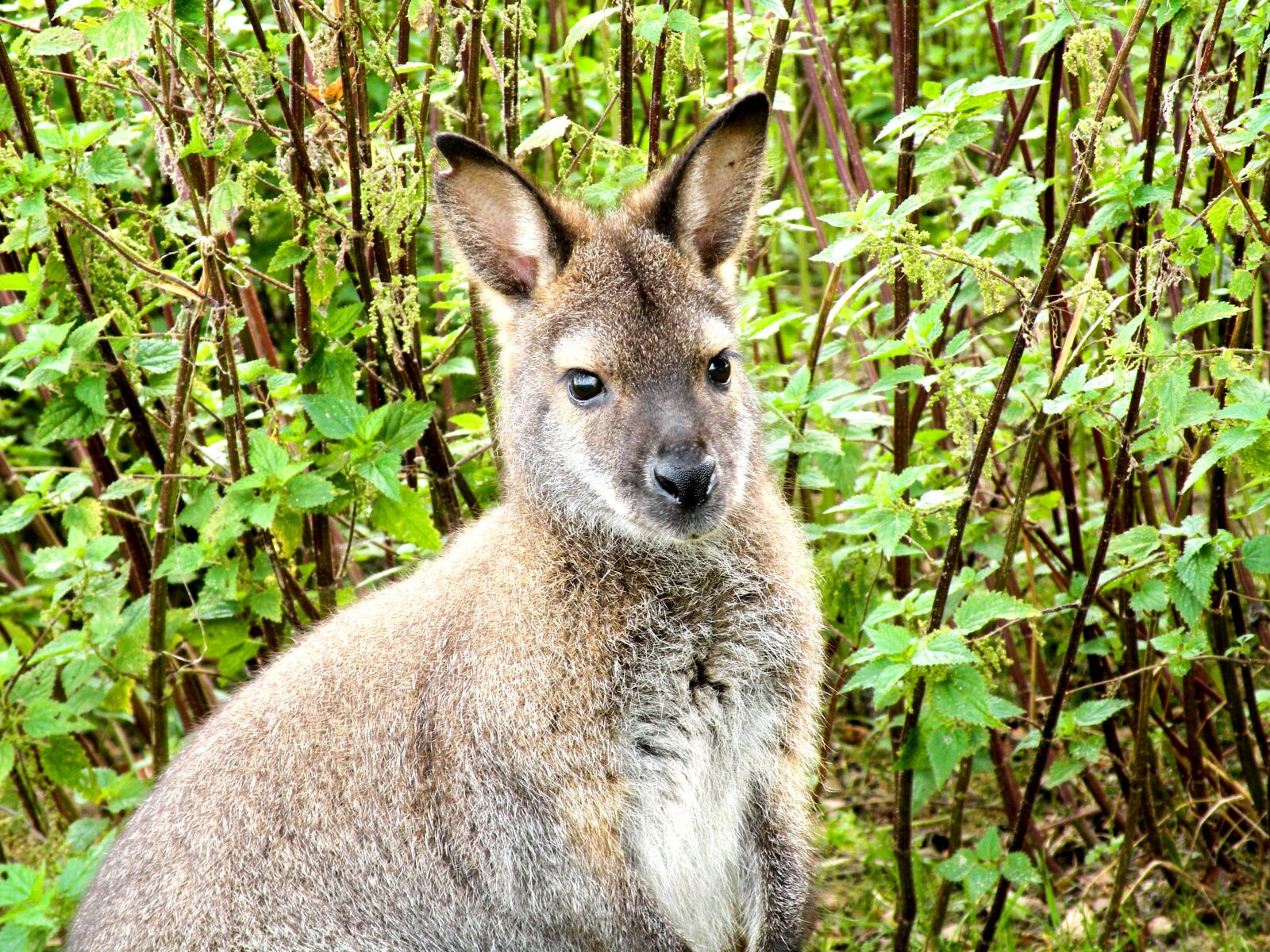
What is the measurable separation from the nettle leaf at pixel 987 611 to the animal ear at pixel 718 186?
43.2 inches

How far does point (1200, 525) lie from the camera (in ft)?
12.2

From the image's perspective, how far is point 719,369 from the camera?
344 centimetres

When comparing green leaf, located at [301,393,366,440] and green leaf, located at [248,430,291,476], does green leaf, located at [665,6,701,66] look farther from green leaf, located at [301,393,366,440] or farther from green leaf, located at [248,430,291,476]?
green leaf, located at [248,430,291,476]

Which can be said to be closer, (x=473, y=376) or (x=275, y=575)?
(x=275, y=575)

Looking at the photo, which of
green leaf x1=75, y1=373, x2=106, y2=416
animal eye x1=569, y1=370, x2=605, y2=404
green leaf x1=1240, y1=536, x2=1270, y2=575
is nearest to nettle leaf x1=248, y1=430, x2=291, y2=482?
green leaf x1=75, y1=373, x2=106, y2=416

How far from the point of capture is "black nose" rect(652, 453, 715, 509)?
10.2 feet

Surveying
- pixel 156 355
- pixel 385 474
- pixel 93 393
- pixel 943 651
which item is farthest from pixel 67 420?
pixel 943 651

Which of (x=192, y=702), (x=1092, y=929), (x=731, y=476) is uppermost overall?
(x=731, y=476)

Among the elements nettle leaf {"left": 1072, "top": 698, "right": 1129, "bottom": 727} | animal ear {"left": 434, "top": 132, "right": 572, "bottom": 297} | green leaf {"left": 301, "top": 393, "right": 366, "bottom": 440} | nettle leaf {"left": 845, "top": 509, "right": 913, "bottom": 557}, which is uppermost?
animal ear {"left": 434, "top": 132, "right": 572, "bottom": 297}

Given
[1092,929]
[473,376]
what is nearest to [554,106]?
[473,376]

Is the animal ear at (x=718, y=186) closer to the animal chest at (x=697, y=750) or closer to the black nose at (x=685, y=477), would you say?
the black nose at (x=685, y=477)

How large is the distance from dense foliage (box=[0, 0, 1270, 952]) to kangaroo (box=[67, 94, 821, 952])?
1.19ft

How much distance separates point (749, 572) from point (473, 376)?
1850 mm

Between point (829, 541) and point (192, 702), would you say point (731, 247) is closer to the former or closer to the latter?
point (829, 541)
